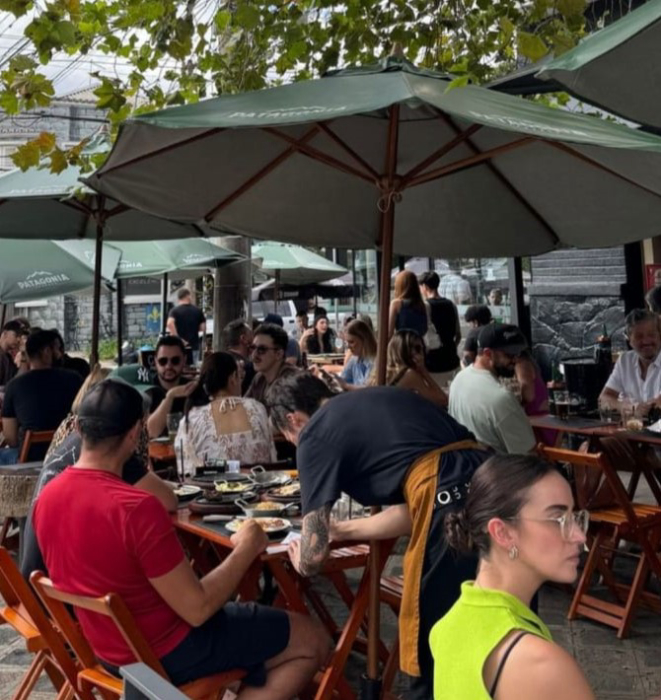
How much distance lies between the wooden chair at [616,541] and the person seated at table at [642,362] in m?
1.46

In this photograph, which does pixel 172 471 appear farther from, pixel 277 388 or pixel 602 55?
pixel 602 55

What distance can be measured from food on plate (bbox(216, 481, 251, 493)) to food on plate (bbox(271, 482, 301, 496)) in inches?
6.4

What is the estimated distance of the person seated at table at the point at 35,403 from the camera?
21.6 feet

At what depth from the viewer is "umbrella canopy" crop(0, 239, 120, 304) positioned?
362 inches

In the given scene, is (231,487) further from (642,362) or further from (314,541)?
(642,362)

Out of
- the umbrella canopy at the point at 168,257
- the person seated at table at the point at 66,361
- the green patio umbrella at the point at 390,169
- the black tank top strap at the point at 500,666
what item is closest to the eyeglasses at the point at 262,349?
the green patio umbrella at the point at 390,169

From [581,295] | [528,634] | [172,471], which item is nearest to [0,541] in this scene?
[172,471]

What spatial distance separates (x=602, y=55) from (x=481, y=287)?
397 inches

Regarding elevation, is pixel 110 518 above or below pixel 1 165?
below

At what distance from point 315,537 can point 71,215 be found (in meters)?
5.81

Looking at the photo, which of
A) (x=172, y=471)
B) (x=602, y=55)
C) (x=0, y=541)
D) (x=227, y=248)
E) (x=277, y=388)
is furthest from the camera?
(x=227, y=248)

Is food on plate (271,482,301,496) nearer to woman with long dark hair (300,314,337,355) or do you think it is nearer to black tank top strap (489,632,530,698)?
black tank top strap (489,632,530,698)

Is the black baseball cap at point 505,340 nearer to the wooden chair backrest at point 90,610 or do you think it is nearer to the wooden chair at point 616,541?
Answer: the wooden chair at point 616,541

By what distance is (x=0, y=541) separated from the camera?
6.46 m
